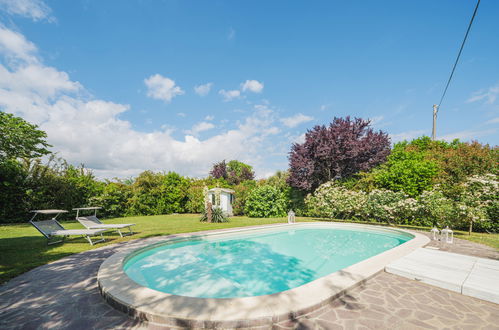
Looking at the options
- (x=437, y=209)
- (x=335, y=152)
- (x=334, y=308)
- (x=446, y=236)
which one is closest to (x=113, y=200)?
(x=335, y=152)

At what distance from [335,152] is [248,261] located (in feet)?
32.3

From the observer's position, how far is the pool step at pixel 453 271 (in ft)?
10.2

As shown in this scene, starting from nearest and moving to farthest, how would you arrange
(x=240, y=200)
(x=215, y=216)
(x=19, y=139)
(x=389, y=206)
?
1. (x=389, y=206)
2. (x=215, y=216)
3. (x=19, y=139)
4. (x=240, y=200)

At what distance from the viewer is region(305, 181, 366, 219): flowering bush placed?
11.1 meters

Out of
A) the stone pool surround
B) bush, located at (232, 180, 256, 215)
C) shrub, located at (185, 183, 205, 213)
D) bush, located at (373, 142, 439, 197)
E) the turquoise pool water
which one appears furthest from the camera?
shrub, located at (185, 183, 205, 213)

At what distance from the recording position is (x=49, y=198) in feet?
38.2

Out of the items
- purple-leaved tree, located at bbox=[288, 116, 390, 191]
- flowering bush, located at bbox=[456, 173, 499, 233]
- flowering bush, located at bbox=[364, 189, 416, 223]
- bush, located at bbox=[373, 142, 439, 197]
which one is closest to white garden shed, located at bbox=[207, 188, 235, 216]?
purple-leaved tree, located at bbox=[288, 116, 390, 191]

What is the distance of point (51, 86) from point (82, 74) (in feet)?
4.14

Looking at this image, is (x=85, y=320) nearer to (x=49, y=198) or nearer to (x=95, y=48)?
(x=95, y=48)

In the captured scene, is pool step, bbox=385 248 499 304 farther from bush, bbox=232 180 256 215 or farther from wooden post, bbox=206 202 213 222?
bush, bbox=232 180 256 215

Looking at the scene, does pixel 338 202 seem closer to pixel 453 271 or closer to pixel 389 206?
pixel 389 206

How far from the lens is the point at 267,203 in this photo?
560 inches

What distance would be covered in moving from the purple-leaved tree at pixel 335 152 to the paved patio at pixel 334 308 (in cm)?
1008

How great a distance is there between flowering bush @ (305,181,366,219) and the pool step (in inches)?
243
